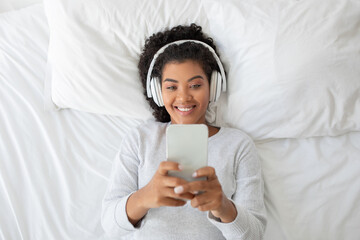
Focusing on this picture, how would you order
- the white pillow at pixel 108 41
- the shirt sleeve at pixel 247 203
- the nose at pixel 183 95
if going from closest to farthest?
the shirt sleeve at pixel 247 203
the nose at pixel 183 95
the white pillow at pixel 108 41

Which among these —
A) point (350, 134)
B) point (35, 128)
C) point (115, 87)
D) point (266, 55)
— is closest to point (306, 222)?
point (350, 134)

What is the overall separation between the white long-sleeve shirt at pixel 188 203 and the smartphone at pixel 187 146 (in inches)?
7.0

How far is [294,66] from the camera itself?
1067 millimetres

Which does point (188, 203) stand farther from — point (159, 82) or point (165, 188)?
point (159, 82)

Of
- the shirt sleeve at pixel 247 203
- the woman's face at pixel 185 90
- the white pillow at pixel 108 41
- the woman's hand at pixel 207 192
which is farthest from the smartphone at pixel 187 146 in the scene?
the white pillow at pixel 108 41

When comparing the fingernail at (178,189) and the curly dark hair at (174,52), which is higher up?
the curly dark hair at (174,52)

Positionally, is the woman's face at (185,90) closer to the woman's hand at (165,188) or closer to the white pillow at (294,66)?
the white pillow at (294,66)

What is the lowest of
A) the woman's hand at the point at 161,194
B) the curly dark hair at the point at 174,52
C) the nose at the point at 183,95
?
the woman's hand at the point at 161,194

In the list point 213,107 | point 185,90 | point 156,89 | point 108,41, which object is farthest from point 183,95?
Result: point 108,41

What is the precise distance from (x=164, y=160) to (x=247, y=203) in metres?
0.30

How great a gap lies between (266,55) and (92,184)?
0.81m

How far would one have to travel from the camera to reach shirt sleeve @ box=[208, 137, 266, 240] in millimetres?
851

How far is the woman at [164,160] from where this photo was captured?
34.1 inches

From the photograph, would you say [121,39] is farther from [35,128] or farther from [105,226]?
→ [105,226]
